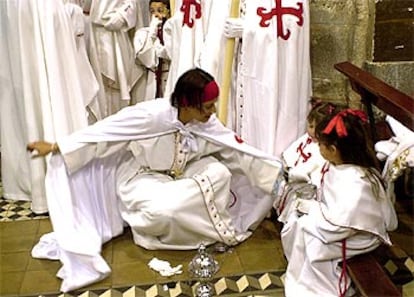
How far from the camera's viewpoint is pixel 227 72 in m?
2.88

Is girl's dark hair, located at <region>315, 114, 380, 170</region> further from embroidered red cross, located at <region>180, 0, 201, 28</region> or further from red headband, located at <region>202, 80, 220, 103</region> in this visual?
embroidered red cross, located at <region>180, 0, 201, 28</region>

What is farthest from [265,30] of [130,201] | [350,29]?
[130,201]

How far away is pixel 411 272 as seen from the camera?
235 centimetres

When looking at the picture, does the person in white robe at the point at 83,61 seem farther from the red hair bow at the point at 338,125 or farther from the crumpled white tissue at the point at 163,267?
the red hair bow at the point at 338,125

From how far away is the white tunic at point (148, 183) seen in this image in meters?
2.48

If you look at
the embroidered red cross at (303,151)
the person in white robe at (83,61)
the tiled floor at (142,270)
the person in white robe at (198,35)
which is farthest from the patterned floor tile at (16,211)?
the embroidered red cross at (303,151)

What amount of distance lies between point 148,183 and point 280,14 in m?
0.99

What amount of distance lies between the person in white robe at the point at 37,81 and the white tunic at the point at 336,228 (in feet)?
4.66

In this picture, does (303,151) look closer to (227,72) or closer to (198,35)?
(227,72)

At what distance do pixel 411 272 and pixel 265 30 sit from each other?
4.06ft

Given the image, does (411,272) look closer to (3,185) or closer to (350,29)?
(350,29)

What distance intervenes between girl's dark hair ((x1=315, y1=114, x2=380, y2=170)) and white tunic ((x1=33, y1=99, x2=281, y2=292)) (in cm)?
51

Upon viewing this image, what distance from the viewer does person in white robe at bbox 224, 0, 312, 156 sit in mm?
2764

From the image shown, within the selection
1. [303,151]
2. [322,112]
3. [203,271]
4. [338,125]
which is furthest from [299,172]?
[203,271]
